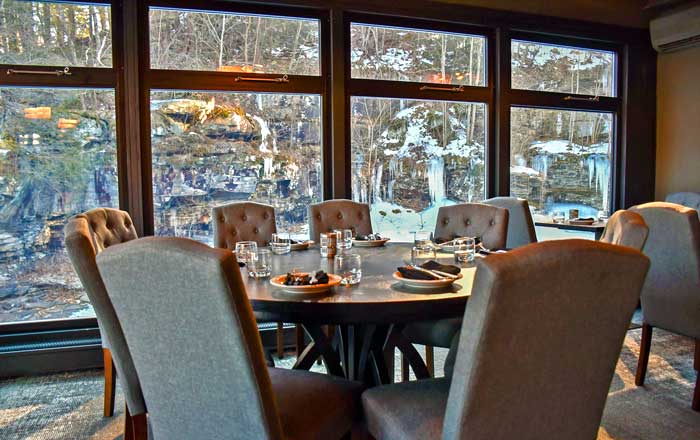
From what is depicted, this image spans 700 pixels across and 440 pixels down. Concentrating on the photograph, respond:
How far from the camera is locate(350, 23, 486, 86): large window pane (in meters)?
4.07

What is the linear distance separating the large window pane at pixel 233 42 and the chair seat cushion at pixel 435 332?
227 cm

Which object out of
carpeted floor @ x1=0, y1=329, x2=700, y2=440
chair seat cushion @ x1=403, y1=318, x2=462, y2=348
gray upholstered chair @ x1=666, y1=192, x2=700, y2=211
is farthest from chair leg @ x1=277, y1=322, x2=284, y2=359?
gray upholstered chair @ x1=666, y1=192, x2=700, y2=211

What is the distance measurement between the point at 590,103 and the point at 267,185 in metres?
3.10

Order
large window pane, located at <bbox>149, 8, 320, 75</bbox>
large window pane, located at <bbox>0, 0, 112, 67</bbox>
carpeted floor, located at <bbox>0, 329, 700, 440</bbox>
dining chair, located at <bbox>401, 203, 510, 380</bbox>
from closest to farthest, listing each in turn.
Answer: carpeted floor, located at <bbox>0, 329, 700, 440</bbox>, dining chair, located at <bbox>401, 203, 510, 380</bbox>, large window pane, located at <bbox>0, 0, 112, 67</bbox>, large window pane, located at <bbox>149, 8, 320, 75</bbox>

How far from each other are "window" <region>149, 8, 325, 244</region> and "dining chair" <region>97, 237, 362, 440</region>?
96.7 inches

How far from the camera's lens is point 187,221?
3.75 m

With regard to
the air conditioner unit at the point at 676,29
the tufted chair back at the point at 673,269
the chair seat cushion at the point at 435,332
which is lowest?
the chair seat cushion at the point at 435,332

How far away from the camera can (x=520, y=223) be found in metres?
3.67

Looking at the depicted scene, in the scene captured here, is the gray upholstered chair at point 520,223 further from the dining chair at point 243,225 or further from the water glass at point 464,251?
the dining chair at point 243,225

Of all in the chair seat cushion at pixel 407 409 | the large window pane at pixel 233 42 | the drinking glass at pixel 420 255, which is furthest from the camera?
the large window pane at pixel 233 42

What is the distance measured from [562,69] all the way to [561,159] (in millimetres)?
815

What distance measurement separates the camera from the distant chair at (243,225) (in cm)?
314

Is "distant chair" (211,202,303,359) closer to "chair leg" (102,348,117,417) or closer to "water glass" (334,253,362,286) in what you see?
"chair leg" (102,348,117,417)

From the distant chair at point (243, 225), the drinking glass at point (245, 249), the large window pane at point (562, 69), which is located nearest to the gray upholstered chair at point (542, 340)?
the drinking glass at point (245, 249)
